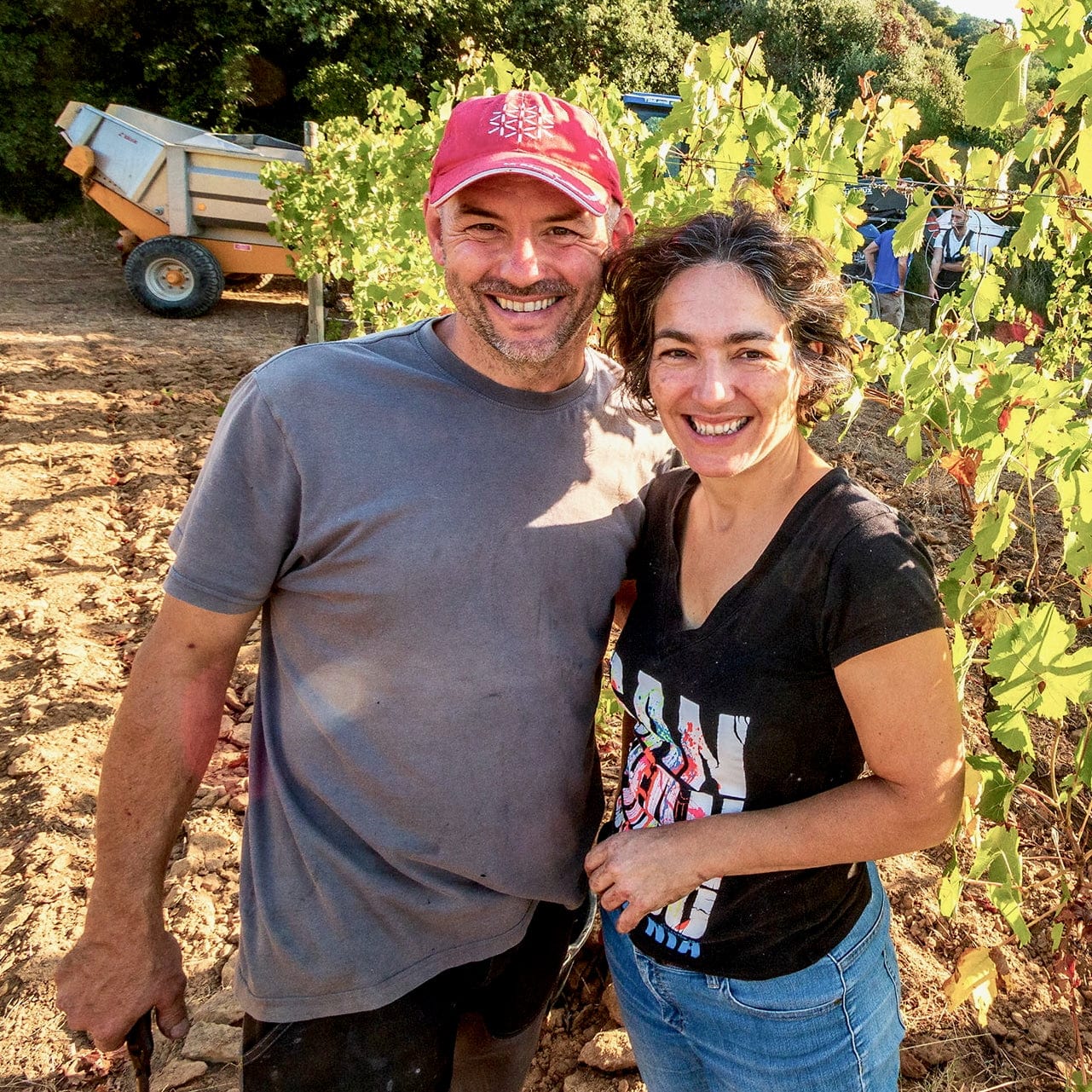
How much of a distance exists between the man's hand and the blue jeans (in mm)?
856

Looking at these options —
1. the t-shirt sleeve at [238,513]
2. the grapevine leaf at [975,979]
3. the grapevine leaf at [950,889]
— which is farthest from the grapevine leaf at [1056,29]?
the grapevine leaf at [975,979]

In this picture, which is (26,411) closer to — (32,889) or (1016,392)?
(32,889)

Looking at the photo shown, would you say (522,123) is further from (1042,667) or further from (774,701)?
(1042,667)

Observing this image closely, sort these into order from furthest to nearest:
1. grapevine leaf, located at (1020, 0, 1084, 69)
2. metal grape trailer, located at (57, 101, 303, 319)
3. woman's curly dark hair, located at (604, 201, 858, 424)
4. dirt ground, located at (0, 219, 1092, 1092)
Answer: metal grape trailer, located at (57, 101, 303, 319), dirt ground, located at (0, 219, 1092, 1092), woman's curly dark hair, located at (604, 201, 858, 424), grapevine leaf, located at (1020, 0, 1084, 69)

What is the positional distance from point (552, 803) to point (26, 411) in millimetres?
6286

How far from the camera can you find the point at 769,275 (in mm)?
1543

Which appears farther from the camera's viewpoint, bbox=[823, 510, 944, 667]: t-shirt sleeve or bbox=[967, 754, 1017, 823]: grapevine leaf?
bbox=[967, 754, 1017, 823]: grapevine leaf

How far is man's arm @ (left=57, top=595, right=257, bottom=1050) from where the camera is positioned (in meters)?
1.58

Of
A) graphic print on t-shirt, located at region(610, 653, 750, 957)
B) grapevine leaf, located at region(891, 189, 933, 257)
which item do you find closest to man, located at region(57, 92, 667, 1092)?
graphic print on t-shirt, located at region(610, 653, 750, 957)

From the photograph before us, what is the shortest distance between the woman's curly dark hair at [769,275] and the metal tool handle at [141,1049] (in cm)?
149

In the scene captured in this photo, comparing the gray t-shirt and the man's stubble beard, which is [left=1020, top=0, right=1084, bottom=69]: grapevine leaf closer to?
the man's stubble beard

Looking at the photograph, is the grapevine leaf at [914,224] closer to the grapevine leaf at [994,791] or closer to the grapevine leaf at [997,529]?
the grapevine leaf at [997,529]

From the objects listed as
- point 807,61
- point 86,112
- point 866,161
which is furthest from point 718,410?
point 807,61

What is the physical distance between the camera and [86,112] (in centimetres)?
973
